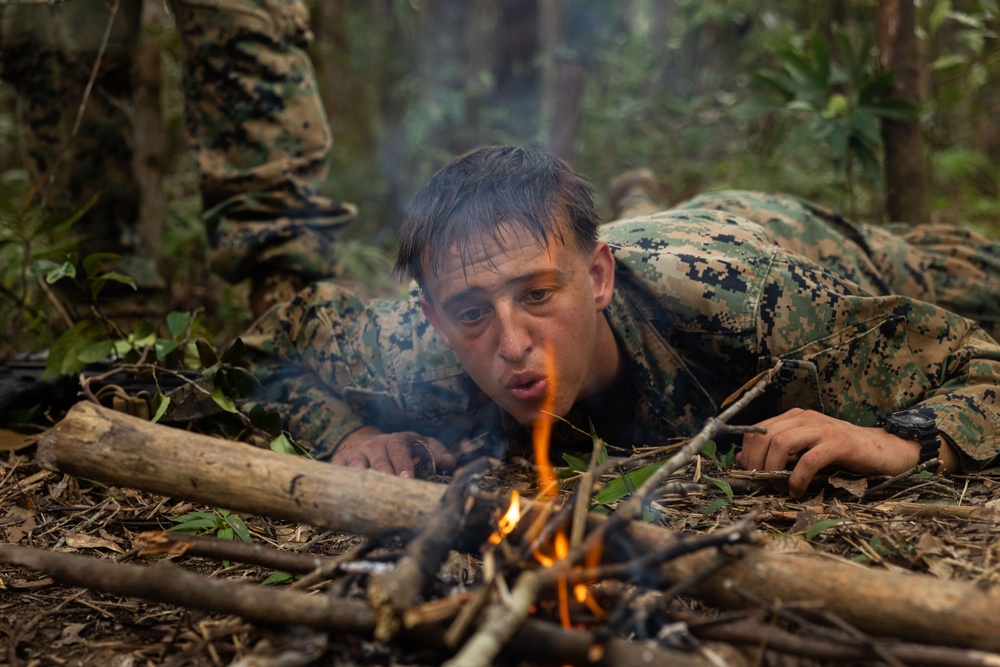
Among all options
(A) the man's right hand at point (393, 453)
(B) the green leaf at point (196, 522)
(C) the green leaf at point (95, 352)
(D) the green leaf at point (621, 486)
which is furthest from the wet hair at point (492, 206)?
(C) the green leaf at point (95, 352)

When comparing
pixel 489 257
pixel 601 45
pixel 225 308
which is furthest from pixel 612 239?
pixel 601 45

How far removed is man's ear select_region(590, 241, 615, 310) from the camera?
2.76 metres

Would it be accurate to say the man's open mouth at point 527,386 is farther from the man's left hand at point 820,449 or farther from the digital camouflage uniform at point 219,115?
the digital camouflage uniform at point 219,115

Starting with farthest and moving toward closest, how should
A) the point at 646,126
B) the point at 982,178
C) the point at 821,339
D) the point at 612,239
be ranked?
the point at 646,126
the point at 982,178
the point at 612,239
the point at 821,339

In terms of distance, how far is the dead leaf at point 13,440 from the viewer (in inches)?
122

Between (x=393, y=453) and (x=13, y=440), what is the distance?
1.52 m

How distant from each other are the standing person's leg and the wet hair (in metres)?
1.58

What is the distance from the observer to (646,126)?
10484 mm

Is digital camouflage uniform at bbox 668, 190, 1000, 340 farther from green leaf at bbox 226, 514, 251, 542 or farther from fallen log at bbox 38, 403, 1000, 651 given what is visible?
green leaf at bbox 226, 514, 251, 542

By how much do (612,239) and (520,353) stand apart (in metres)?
1.02

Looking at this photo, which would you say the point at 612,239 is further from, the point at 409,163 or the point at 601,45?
the point at 601,45

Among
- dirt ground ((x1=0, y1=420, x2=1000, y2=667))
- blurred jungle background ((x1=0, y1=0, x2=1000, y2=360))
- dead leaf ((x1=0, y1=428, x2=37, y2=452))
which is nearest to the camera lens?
dirt ground ((x1=0, y1=420, x2=1000, y2=667))

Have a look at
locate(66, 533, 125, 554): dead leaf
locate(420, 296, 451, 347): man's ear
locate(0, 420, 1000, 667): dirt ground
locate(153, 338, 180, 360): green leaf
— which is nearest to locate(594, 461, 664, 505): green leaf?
locate(0, 420, 1000, 667): dirt ground

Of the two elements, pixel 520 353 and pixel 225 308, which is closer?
pixel 520 353
